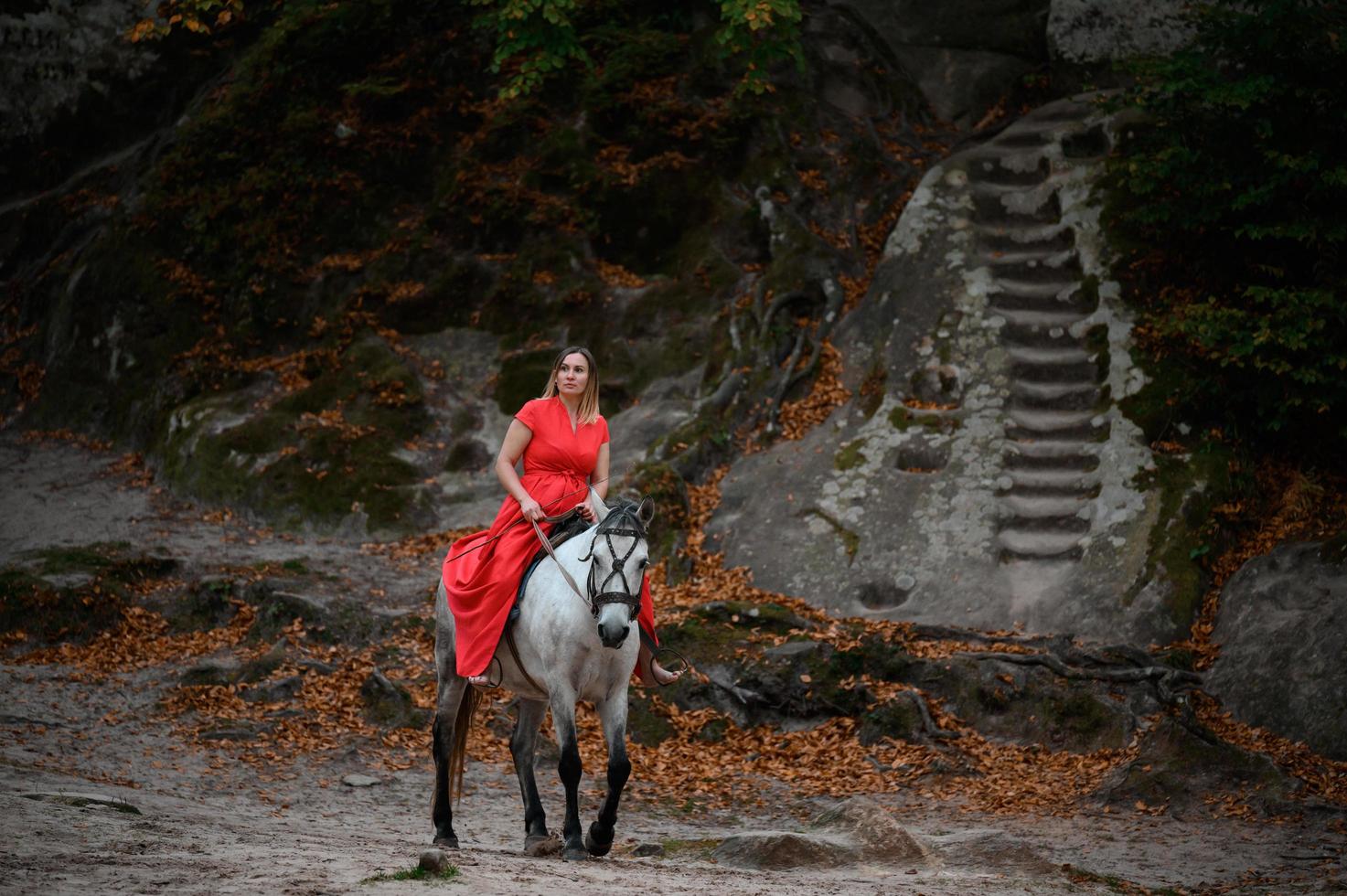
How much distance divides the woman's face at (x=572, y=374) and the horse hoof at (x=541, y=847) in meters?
2.58

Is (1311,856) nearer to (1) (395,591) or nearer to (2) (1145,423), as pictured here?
(2) (1145,423)

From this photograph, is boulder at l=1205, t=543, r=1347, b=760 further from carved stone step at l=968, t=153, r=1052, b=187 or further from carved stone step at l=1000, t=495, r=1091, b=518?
carved stone step at l=968, t=153, r=1052, b=187

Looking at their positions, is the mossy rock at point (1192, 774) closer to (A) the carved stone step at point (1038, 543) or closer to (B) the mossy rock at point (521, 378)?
(A) the carved stone step at point (1038, 543)

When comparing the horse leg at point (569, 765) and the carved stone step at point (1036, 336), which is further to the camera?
the carved stone step at point (1036, 336)

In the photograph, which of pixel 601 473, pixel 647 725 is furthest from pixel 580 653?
pixel 647 725

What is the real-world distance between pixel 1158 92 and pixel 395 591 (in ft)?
30.5

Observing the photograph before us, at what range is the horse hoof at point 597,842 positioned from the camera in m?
7.09

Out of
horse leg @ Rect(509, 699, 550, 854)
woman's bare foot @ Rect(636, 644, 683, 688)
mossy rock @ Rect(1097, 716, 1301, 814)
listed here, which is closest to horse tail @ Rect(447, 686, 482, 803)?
horse leg @ Rect(509, 699, 550, 854)

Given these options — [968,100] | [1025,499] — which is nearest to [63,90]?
[968,100]

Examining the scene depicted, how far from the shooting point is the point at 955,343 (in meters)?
14.4

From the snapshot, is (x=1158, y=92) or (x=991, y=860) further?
(x=1158, y=92)

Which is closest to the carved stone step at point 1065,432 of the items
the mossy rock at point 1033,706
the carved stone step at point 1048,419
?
the carved stone step at point 1048,419

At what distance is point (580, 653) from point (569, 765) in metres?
0.60

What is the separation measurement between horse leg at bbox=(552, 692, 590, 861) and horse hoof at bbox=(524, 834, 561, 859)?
0.10 metres
